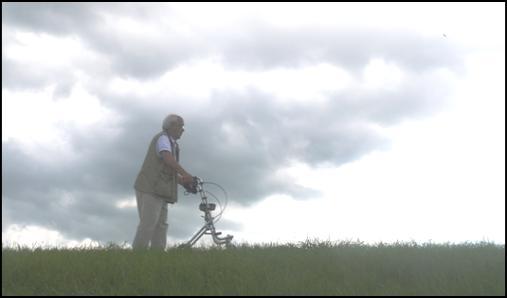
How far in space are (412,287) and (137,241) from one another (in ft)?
12.6

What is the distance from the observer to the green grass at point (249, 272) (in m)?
8.41

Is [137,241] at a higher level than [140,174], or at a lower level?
lower

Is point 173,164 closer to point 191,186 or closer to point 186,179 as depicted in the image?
point 186,179

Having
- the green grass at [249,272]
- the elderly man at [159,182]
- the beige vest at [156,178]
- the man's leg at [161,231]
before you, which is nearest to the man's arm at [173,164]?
the elderly man at [159,182]

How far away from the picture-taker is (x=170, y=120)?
37.0ft

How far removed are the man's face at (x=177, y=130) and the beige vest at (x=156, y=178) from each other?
0.15 m

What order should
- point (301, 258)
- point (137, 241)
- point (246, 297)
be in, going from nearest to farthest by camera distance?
point (246, 297), point (301, 258), point (137, 241)

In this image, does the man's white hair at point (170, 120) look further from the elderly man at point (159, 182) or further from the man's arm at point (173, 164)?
the man's arm at point (173, 164)

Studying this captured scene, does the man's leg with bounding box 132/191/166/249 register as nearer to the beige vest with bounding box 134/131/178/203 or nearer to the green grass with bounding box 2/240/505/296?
the beige vest with bounding box 134/131/178/203

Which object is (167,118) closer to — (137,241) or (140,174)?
(140,174)

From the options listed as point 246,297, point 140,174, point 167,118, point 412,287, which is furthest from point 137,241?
point 412,287

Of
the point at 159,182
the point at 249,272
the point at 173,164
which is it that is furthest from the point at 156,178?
the point at 249,272

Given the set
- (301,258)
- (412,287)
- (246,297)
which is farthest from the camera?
(301,258)

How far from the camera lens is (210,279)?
28.6 ft
